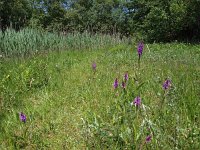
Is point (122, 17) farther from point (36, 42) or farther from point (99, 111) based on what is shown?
point (99, 111)

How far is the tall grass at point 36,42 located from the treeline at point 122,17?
973 millimetres

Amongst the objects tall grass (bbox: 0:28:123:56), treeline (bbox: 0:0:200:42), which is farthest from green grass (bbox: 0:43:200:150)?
treeline (bbox: 0:0:200:42)

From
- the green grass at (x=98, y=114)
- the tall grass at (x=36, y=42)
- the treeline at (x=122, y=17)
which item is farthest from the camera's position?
the treeline at (x=122, y=17)

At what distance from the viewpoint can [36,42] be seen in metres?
9.45

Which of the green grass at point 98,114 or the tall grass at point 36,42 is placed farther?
the tall grass at point 36,42

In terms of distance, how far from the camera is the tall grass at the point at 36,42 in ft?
26.7

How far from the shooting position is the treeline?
652 inches

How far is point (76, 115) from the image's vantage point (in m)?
2.97

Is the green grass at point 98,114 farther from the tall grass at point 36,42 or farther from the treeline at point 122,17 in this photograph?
the treeline at point 122,17

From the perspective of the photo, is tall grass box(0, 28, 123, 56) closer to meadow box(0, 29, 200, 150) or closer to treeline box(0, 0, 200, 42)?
treeline box(0, 0, 200, 42)

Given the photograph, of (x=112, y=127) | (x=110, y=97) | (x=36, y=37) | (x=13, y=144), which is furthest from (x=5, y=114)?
(x=36, y=37)

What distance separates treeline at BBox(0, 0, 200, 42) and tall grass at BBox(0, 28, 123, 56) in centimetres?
97

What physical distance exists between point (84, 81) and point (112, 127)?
2112 millimetres

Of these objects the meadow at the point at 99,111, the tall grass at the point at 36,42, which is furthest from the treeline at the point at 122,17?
the meadow at the point at 99,111
